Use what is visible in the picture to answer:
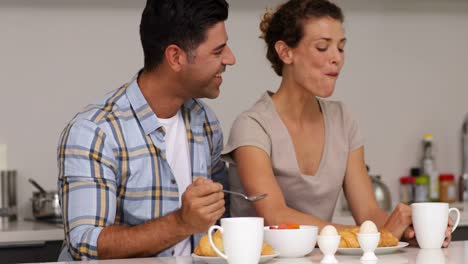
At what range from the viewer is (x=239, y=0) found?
11.0 feet

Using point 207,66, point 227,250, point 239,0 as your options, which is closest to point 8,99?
point 239,0

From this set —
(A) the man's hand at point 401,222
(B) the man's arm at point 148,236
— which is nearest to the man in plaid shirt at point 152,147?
(B) the man's arm at point 148,236

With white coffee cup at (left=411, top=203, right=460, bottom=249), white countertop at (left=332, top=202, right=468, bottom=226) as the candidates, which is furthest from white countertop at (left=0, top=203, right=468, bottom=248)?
white coffee cup at (left=411, top=203, right=460, bottom=249)

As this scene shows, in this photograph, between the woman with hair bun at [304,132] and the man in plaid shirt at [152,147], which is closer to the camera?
the man in plaid shirt at [152,147]

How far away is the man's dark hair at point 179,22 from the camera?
84.1 inches

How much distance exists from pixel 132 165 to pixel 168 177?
101mm

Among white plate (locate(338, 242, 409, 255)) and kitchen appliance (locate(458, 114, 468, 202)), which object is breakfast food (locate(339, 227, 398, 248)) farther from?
kitchen appliance (locate(458, 114, 468, 202))

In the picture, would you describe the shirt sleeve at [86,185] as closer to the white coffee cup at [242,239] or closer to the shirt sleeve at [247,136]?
the shirt sleeve at [247,136]

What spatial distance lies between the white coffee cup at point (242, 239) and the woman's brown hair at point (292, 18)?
2.68 ft

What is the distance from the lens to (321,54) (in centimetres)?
220

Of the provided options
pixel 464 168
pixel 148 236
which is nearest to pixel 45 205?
pixel 148 236

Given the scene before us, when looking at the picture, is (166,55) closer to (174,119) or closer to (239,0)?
(174,119)

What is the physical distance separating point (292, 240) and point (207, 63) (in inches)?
25.5

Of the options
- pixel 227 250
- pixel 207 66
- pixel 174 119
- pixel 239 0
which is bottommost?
pixel 227 250
